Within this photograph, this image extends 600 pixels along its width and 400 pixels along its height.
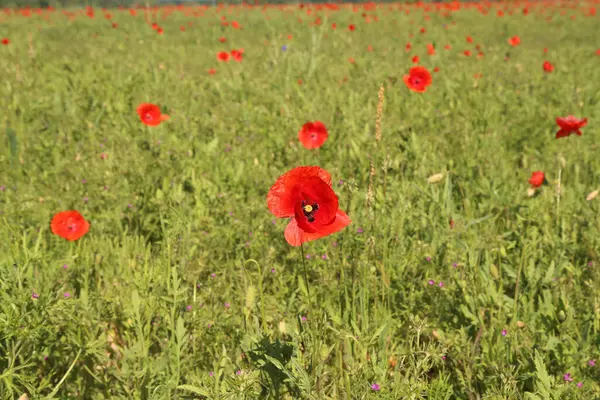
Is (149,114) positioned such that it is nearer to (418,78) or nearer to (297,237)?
(418,78)

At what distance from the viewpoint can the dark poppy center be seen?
1408 millimetres

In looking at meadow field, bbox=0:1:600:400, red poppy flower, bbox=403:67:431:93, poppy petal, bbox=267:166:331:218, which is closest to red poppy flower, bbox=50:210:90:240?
meadow field, bbox=0:1:600:400

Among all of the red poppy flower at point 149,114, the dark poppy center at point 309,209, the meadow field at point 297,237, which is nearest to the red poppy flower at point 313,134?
the meadow field at point 297,237

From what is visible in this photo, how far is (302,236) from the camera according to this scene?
1381 mm

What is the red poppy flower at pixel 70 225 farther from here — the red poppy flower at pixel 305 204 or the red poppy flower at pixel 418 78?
the red poppy flower at pixel 418 78

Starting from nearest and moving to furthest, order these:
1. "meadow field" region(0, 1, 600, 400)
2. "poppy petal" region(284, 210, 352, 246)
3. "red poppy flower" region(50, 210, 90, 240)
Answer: "poppy petal" region(284, 210, 352, 246), "meadow field" region(0, 1, 600, 400), "red poppy flower" region(50, 210, 90, 240)

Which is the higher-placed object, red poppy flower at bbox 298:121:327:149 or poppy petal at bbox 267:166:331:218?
poppy petal at bbox 267:166:331:218

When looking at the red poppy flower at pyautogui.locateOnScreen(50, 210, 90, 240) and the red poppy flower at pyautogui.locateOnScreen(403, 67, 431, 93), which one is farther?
the red poppy flower at pyautogui.locateOnScreen(403, 67, 431, 93)

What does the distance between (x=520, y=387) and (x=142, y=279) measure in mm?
1432

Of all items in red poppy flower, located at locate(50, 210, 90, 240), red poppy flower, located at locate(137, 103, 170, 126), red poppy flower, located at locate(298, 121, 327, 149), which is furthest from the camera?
red poppy flower, located at locate(137, 103, 170, 126)

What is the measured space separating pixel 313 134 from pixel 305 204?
5.60ft

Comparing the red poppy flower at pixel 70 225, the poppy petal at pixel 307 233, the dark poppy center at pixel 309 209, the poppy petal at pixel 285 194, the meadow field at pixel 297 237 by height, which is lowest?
the meadow field at pixel 297 237

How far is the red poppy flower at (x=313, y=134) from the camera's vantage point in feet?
9.99

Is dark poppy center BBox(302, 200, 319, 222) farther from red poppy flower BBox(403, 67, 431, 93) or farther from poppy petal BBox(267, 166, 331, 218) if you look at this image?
red poppy flower BBox(403, 67, 431, 93)
